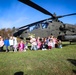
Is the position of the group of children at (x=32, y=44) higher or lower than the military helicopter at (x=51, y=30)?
lower

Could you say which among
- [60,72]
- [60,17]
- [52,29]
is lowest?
[60,72]

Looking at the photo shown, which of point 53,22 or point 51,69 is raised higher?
point 53,22

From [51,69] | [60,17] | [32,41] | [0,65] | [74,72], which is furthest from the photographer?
[60,17]

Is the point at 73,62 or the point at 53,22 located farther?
the point at 53,22

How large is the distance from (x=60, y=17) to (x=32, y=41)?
14.4ft

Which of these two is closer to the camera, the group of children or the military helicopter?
the group of children

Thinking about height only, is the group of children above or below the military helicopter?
below

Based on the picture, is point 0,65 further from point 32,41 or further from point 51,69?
point 32,41

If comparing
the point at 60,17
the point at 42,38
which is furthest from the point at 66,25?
the point at 42,38

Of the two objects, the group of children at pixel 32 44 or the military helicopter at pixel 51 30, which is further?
the military helicopter at pixel 51 30

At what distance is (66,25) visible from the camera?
19.2 m

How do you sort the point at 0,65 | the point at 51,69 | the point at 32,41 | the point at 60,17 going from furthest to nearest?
the point at 60,17 → the point at 32,41 → the point at 0,65 → the point at 51,69

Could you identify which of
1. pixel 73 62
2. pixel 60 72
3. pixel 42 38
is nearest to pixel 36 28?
pixel 42 38

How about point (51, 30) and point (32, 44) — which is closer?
point (32, 44)
